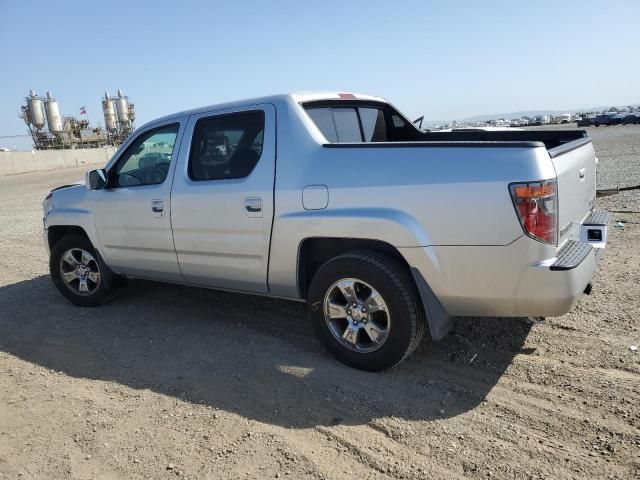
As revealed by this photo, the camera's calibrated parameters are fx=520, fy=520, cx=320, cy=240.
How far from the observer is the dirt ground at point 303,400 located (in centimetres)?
274

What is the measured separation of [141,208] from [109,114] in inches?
2547

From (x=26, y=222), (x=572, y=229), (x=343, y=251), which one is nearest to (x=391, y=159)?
(x=343, y=251)

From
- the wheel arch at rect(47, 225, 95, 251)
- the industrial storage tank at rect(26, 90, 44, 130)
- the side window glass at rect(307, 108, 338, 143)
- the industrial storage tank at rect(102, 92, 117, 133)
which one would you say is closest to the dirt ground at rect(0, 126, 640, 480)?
the wheel arch at rect(47, 225, 95, 251)

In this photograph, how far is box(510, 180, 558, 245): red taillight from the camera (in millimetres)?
2898

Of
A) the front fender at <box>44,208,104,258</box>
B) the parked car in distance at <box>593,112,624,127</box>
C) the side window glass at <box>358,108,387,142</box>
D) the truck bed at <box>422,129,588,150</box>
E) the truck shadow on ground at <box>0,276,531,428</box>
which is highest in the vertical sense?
the side window glass at <box>358,108,387,142</box>

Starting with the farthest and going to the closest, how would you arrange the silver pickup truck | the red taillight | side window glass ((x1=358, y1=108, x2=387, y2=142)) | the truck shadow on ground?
1. side window glass ((x1=358, y1=108, x2=387, y2=142))
2. the truck shadow on ground
3. the silver pickup truck
4. the red taillight

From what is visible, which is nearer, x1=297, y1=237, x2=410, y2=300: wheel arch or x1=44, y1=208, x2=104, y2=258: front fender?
x1=297, y1=237, x2=410, y2=300: wheel arch

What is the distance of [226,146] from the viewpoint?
431 centimetres

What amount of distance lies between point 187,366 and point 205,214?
1213 millimetres

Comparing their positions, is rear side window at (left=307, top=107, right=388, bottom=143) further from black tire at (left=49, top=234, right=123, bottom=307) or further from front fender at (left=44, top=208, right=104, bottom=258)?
black tire at (left=49, top=234, right=123, bottom=307)

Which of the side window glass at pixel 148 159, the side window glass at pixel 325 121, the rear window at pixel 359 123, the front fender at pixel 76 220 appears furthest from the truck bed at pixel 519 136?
the front fender at pixel 76 220

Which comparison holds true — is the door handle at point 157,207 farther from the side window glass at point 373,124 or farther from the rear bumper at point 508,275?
the rear bumper at point 508,275

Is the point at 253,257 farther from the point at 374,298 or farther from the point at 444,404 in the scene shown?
the point at 444,404

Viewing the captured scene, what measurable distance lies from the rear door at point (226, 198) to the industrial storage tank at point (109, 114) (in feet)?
211
